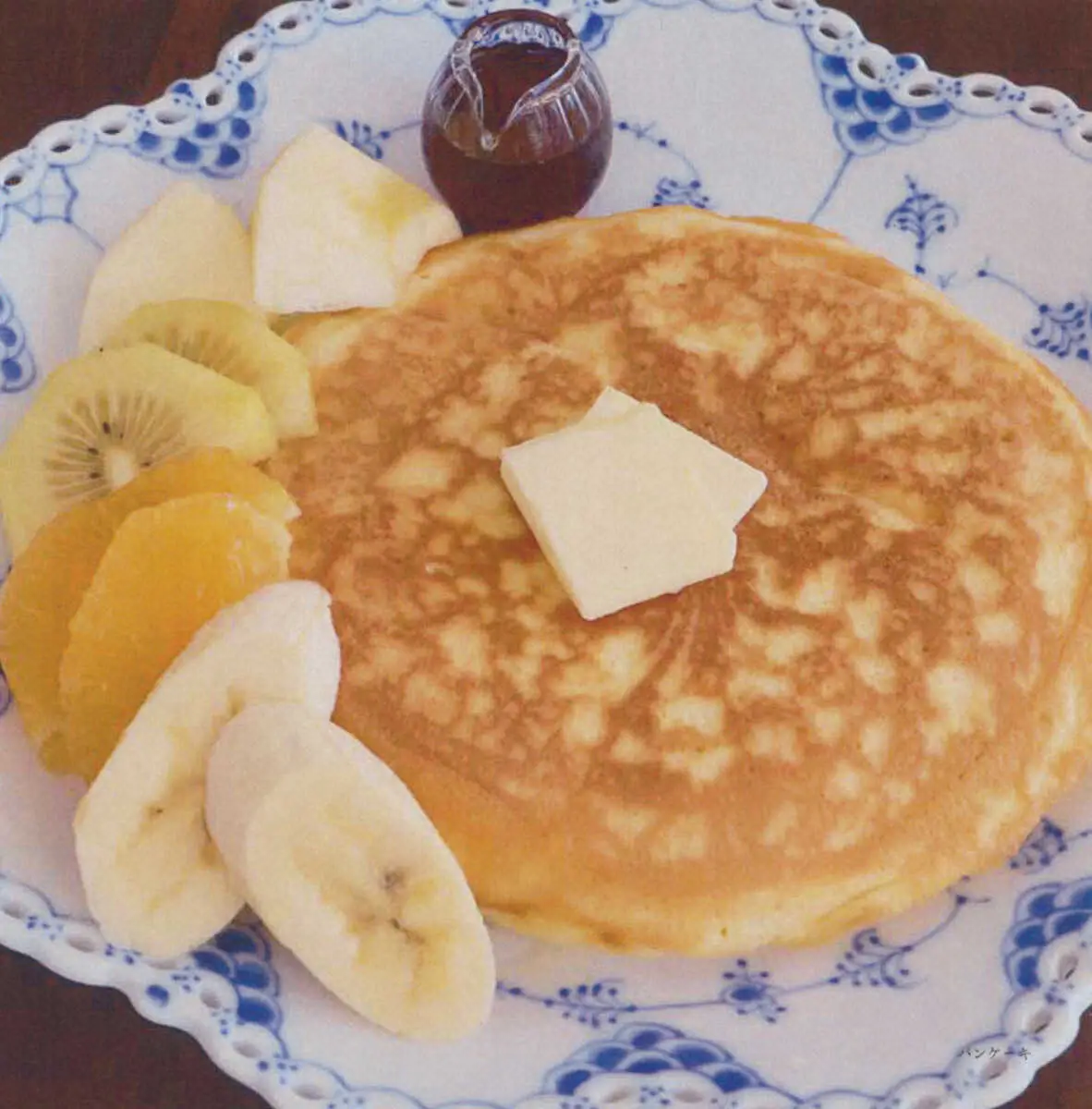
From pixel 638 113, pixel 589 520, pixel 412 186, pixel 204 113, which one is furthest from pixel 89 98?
pixel 589 520

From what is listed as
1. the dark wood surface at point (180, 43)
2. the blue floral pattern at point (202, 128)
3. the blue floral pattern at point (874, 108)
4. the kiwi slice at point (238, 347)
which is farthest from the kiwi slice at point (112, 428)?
the blue floral pattern at point (874, 108)

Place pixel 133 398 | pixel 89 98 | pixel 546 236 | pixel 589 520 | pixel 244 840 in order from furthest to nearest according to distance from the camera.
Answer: pixel 89 98 < pixel 546 236 < pixel 133 398 < pixel 589 520 < pixel 244 840

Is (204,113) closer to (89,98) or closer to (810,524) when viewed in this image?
(89,98)

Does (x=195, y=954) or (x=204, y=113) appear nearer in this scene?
(x=195, y=954)

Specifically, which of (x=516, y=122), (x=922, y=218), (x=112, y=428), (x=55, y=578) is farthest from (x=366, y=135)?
(x=55, y=578)

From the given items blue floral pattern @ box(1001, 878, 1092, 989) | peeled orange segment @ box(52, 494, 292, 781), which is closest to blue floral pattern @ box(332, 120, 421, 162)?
peeled orange segment @ box(52, 494, 292, 781)

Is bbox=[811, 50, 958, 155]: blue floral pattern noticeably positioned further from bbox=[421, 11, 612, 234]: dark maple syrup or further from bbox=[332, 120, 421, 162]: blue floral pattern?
bbox=[332, 120, 421, 162]: blue floral pattern
